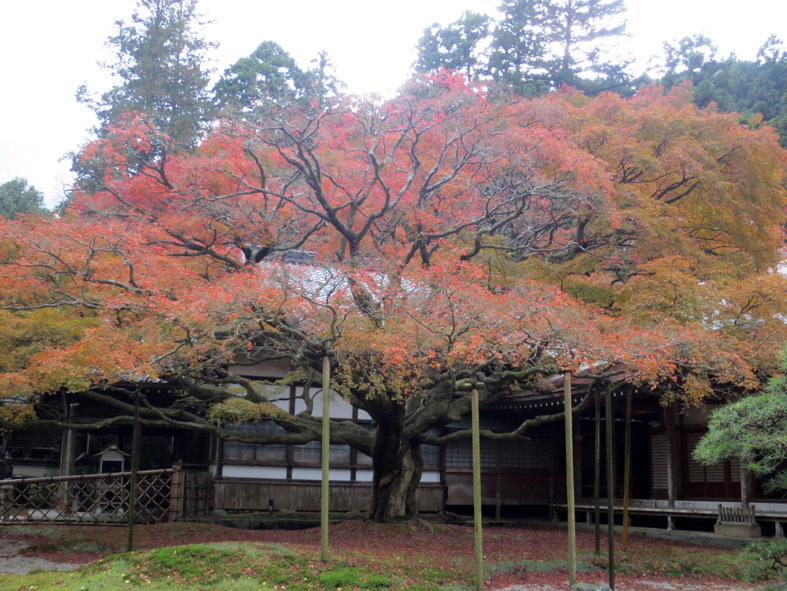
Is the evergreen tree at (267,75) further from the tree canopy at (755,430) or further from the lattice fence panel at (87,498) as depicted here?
the tree canopy at (755,430)

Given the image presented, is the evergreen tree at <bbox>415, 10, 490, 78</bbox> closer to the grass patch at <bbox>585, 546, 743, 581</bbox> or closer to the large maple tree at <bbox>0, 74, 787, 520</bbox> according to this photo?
the large maple tree at <bbox>0, 74, 787, 520</bbox>

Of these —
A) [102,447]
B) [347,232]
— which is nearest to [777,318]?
[347,232]

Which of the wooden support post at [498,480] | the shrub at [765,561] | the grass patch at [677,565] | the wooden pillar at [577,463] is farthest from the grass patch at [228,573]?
the wooden support post at [498,480]

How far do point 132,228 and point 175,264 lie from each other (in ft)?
6.14

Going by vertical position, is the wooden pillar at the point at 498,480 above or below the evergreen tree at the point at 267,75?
below

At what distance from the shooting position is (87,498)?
14.2 meters

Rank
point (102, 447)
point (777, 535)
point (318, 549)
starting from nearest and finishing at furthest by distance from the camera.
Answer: point (318, 549) < point (777, 535) < point (102, 447)

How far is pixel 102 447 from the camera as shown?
1916 centimetres

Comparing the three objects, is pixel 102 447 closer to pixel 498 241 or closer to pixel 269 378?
pixel 269 378

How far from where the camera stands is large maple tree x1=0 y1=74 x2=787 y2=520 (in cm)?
1141

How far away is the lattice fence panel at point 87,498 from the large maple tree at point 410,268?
1.40 metres

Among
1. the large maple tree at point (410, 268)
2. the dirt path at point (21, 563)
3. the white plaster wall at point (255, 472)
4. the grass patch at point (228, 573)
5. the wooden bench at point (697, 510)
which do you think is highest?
the large maple tree at point (410, 268)

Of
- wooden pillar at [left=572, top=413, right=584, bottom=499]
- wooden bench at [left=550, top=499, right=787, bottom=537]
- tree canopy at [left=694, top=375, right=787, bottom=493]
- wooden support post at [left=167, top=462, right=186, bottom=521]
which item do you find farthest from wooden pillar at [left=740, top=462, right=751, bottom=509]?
wooden support post at [left=167, top=462, right=186, bottom=521]

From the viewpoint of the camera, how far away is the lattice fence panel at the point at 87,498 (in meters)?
12.7
